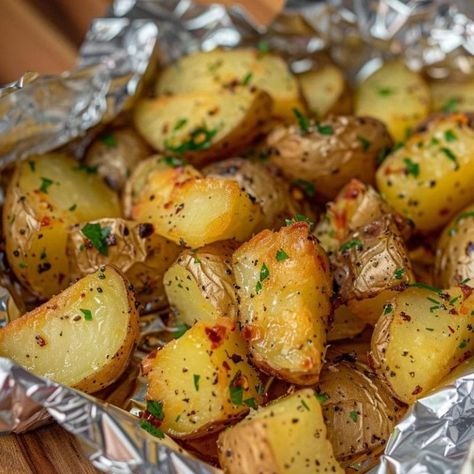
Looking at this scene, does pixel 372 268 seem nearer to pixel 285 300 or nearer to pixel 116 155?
pixel 285 300

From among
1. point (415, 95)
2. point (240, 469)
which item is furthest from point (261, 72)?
point (240, 469)

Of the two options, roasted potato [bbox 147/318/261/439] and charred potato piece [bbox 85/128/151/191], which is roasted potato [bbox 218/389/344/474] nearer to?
roasted potato [bbox 147/318/261/439]

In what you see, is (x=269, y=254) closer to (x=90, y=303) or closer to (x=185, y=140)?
(x=90, y=303)

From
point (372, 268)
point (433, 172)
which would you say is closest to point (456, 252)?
point (433, 172)

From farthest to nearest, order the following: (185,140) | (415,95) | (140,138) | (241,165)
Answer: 1. (415,95)
2. (140,138)
3. (185,140)
4. (241,165)

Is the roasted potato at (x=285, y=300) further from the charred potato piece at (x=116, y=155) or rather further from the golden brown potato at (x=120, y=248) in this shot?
the charred potato piece at (x=116, y=155)

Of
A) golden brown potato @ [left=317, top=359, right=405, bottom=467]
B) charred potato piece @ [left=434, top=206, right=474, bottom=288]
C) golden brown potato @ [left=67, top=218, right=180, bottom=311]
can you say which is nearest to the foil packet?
golden brown potato @ [left=317, top=359, right=405, bottom=467]
